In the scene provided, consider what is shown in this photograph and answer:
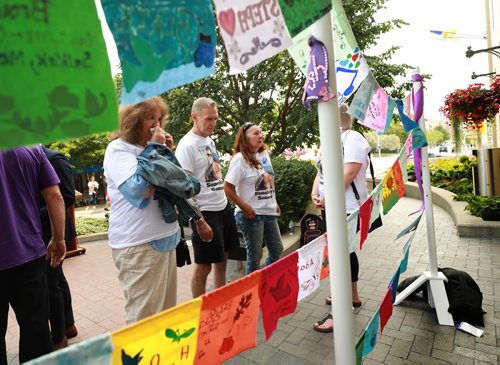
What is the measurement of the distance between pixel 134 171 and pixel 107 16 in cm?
144

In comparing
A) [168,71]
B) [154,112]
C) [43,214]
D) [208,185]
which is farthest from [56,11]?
[43,214]

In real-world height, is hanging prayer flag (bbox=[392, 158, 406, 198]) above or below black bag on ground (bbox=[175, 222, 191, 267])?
above

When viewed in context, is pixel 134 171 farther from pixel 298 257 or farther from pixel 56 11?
pixel 56 11

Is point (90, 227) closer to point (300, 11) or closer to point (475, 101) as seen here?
point (475, 101)

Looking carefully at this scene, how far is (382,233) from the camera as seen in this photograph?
6.58 m

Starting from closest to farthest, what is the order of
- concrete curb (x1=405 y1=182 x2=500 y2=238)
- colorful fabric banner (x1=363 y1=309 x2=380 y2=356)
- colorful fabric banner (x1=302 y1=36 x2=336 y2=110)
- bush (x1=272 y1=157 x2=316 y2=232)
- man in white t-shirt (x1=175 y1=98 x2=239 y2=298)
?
colorful fabric banner (x1=302 y1=36 x2=336 y2=110) < colorful fabric banner (x1=363 y1=309 x2=380 y2=356) < man in white t-shirt (x1=175 y1=98 x2=239 y2=298) < concrete curb (x1=405 y1=182 x2=500 y2=238) < bush (x1=272 y1=157 x2=316 y2=232)

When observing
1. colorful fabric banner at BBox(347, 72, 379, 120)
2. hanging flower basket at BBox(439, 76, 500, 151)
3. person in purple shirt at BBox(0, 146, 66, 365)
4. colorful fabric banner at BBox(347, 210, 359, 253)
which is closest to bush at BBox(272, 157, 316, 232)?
hanging flower basket at BBox(439, 76, 500, 151)

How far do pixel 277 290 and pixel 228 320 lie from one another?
326 millimetres

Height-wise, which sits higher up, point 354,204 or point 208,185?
point 208,185

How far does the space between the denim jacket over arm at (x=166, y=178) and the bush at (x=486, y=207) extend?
5449mm

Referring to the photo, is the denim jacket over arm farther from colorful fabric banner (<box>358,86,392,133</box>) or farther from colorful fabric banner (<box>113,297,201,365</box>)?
colorful fabric banner (<box>358,86,392,133</box>)

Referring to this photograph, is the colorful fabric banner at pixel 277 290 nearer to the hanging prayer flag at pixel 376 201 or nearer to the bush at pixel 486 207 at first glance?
the hanging prayer flag at pixel 376 201

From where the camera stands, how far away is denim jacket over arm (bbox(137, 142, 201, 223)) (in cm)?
208

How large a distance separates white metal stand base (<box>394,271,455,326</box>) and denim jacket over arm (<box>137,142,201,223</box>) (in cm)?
230
